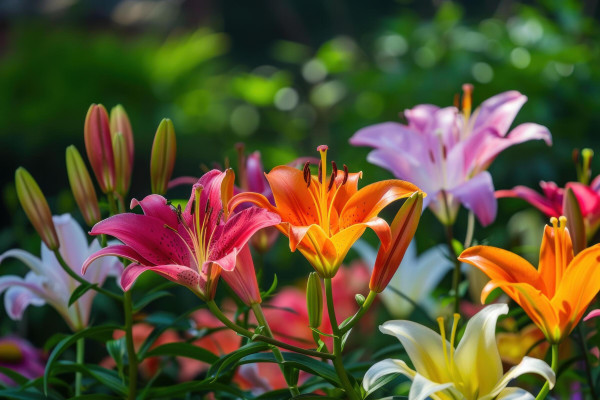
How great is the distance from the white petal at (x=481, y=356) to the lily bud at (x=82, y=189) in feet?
0.83

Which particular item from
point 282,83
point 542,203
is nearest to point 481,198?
point 542,203

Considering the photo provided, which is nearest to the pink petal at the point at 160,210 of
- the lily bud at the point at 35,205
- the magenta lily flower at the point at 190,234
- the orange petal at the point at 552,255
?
the magenta lily flower at the point at 190,234

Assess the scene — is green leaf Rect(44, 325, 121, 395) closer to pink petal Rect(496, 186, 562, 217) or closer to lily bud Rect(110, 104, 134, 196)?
lily bud Rect(110, 104, 134, 196)

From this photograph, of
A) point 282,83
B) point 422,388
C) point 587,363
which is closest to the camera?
point 422,388

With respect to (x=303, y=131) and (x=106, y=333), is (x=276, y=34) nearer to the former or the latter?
(x=303, y=131)

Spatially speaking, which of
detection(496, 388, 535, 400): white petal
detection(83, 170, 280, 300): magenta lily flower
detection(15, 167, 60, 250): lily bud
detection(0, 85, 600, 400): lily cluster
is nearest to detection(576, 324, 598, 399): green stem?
detection(0, 85, 600, 400): lily cluster

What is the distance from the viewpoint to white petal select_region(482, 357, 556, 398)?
0.36 metres

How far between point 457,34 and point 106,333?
1220mm

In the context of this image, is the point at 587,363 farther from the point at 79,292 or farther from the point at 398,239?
the point at 79,292

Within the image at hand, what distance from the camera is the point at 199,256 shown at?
0.45 m

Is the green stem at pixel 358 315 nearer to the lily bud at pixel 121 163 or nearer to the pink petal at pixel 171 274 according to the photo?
the pink petal at pixel 171 274

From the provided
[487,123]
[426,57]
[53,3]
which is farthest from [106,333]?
[53,3]

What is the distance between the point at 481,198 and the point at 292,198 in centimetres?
14

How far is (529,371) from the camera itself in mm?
371
